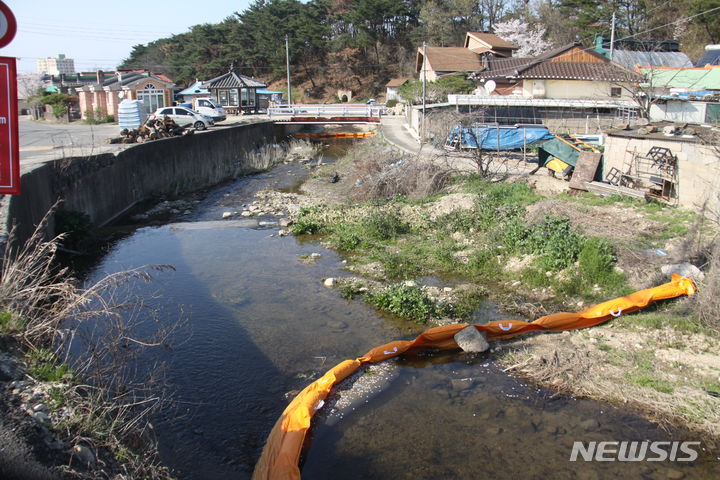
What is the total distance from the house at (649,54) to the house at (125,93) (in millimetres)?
32935

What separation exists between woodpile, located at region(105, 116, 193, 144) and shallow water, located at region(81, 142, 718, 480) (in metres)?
12.7

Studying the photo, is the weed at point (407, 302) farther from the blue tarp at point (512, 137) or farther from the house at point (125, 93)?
the house at point (125, 93)

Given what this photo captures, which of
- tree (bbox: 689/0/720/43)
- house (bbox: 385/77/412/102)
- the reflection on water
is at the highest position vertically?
tree (bbox: 689/0/720/43)

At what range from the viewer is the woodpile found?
21.8 m

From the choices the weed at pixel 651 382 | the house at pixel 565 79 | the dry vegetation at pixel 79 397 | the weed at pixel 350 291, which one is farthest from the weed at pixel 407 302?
the house at pixel 565 79

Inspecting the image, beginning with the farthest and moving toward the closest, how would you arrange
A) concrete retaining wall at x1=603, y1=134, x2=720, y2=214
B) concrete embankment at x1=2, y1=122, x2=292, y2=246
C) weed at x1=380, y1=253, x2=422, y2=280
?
concrete retaining wall at x1=603, y1=134, x2=720, y2=214
weed at x1=380, y1=253, x2=422, y2=280
concrete embankment at x1=2, y1=122, x2=292, y2=246

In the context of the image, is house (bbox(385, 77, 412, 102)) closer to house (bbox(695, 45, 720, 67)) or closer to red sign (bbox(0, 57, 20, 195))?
house (bbox(695, 45, 720, 67))

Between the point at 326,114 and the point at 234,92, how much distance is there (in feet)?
31.0

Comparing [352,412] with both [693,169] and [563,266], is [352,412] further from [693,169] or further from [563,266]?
[693,169]

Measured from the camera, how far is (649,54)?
38188mm

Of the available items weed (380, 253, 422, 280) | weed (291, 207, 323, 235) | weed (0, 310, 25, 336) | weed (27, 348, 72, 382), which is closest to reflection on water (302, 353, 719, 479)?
weed (27, 348, 72, 382)

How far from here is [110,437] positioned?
4.52m

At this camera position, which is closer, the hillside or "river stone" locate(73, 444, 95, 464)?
"river stone" locate(73, 444, 95, 464)

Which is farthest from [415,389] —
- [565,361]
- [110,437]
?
[110,437]
